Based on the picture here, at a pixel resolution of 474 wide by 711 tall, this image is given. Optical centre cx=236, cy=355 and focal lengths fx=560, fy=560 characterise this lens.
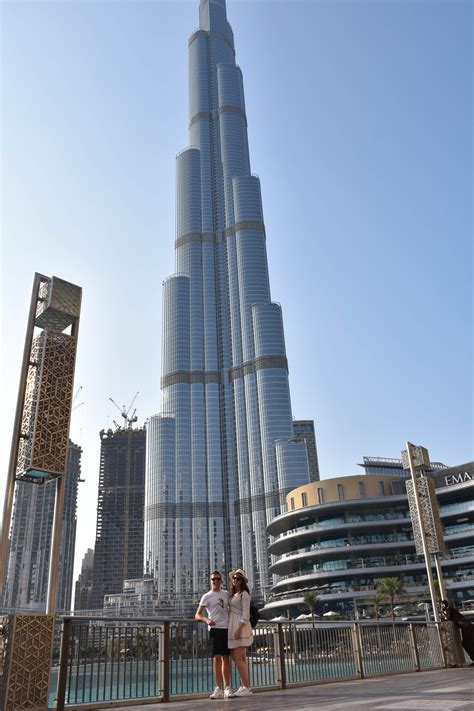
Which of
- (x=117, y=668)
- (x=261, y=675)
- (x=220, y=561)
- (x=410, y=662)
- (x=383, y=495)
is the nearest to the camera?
(x=117, y=668)

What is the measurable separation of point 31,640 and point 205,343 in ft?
533

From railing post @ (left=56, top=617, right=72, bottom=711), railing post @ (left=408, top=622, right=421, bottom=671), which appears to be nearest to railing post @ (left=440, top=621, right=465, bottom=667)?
railing post @ (left=408, top=622, right=421, bottom=671)

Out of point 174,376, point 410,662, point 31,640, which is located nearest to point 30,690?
point 31,640

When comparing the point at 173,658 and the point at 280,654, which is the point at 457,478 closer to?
the point at 280,654

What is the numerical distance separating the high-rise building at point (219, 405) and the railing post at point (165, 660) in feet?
436

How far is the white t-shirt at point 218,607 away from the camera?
28.5ft

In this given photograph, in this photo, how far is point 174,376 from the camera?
165m

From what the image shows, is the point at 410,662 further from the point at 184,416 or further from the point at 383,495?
the point at 184,416

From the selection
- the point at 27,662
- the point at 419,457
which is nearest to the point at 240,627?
the point at 27,662

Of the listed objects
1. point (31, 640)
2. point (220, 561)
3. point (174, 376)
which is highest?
point (174, 376)

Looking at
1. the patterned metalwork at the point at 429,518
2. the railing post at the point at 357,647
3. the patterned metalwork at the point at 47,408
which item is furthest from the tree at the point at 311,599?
the patterned metalwork at the point at 47,408

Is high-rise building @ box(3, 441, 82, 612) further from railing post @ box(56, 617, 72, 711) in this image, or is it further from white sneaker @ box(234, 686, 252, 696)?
railing post @ box(56, 617, 72, 711)

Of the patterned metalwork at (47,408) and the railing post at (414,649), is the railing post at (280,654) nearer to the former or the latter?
the patterned metalwork at (47,408)

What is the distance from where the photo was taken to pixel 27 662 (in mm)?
8656
